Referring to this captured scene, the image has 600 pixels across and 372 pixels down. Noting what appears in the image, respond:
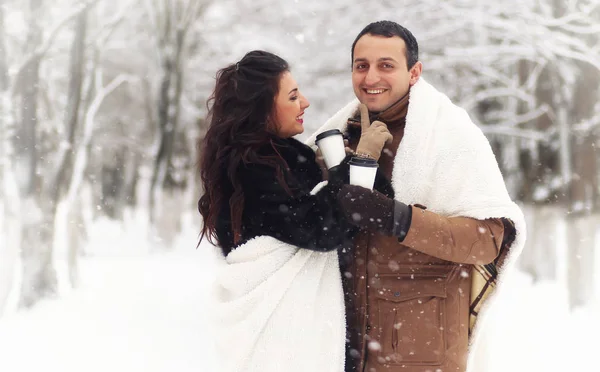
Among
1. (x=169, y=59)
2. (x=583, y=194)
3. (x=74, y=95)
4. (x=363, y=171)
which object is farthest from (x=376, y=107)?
(x=169, y=59)

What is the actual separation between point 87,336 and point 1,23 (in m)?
4.69

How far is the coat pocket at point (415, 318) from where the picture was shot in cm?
246

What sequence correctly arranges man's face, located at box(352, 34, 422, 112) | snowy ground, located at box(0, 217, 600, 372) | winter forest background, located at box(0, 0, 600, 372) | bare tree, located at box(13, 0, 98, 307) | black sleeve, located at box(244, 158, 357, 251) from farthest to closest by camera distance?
bare tree, located at box(13, 0, 98, 307) → winter forest background, located at box(0, 0, 600, 372) → snowy ground, located at box(0, 217, 600, 372) → man's face, located at box(352, 34, 422, 112) → black sleeve, located at box(244, 158, 357, 251)

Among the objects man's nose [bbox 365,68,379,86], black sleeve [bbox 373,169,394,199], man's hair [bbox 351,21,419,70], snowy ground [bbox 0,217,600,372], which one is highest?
man's hair [bbox 351,21,419,70]

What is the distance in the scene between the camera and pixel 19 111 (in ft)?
28.7

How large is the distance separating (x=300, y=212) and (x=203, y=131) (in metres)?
6.83

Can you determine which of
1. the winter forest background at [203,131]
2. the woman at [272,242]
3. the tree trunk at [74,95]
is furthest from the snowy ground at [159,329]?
the woman at [272,242]

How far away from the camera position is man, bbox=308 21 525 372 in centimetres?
235

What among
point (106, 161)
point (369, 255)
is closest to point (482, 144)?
point (369, 255)

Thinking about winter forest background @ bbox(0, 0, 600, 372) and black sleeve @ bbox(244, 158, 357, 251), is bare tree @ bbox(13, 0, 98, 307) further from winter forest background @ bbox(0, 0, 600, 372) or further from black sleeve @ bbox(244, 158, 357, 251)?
black sleeve @ bbox(244, 158, 357, 251)

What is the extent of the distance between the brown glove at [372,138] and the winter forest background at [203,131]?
12.5 ft

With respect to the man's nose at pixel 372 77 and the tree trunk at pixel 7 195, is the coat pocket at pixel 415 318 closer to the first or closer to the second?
the man's nose at pixel 372 77

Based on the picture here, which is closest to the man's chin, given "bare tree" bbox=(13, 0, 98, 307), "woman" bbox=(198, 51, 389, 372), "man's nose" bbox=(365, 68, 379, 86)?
"man's nose" bbox=(365, 68, 379, 86)

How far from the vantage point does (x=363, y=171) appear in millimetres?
2221
